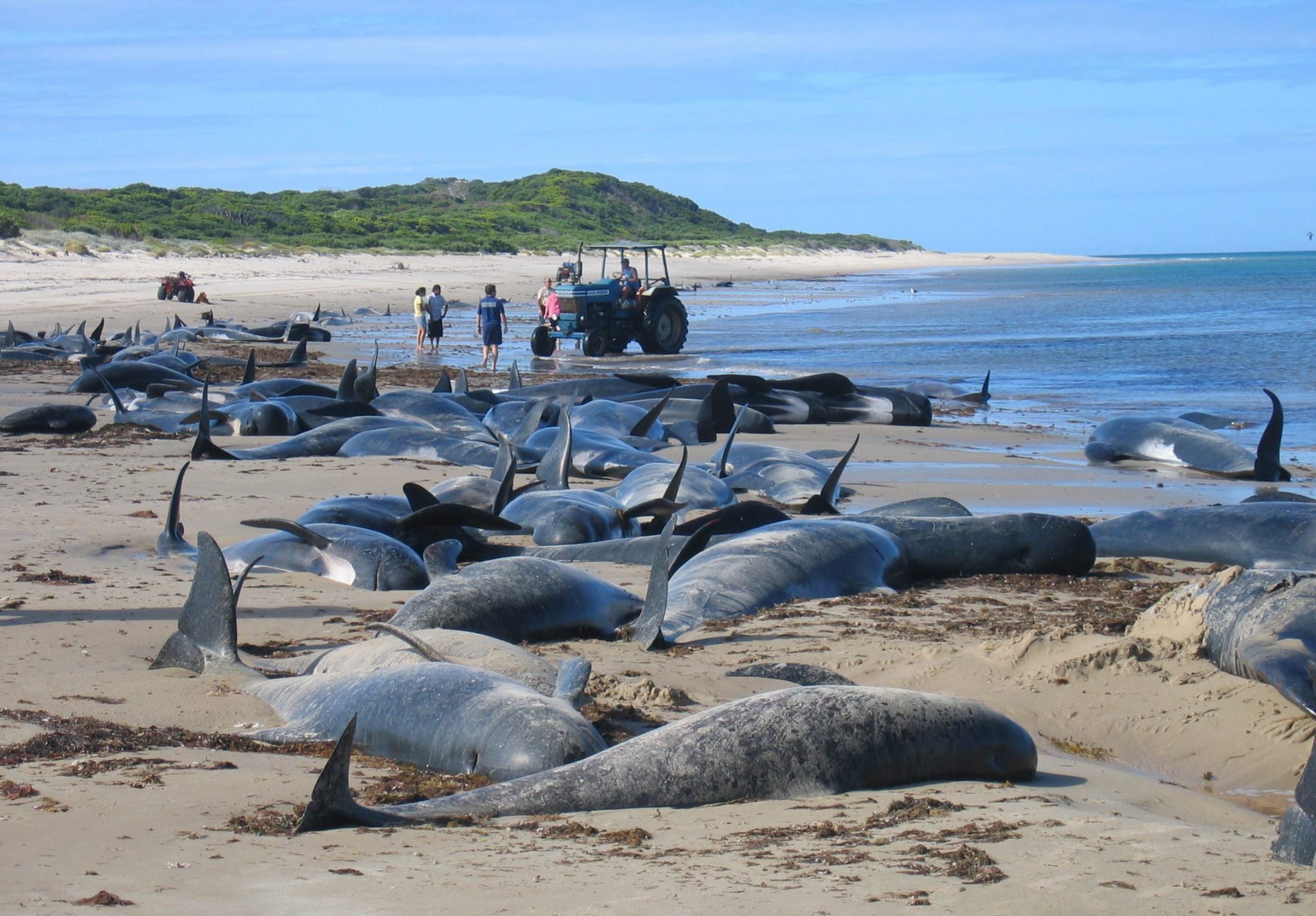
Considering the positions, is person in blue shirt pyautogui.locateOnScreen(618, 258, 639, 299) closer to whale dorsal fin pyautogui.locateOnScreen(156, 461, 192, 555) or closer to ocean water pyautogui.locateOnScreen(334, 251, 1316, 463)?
ocean water pyautogui.locateOnScreen(334, 251, 1316, 463)

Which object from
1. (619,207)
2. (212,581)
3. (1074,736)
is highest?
(619,207)

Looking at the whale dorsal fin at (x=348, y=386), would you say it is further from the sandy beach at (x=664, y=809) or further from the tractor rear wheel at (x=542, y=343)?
the tractor rear wheel at (x=542, y=343)

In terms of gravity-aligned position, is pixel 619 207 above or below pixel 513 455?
above

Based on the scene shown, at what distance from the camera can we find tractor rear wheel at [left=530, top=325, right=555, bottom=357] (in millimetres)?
24875

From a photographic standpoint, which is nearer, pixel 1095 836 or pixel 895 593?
pixel 1095 836

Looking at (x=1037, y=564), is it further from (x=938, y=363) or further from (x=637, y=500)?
(x=938, y=363)

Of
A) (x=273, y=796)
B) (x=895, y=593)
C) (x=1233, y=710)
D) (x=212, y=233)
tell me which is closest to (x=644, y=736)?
(x=273, y=796)

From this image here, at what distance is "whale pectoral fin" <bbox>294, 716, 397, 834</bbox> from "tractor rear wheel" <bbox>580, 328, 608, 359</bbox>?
71.7 ft

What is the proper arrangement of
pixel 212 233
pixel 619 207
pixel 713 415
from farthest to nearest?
pixel 619 207, pixel 212 233, pixel 713 415

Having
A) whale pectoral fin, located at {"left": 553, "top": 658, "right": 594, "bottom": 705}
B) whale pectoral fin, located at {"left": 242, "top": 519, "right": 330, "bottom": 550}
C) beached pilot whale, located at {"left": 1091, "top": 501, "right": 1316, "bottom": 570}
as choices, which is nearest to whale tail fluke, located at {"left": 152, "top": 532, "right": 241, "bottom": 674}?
whale pectoral fin, located at {"left": 553, "top": 658, "right": 594, "bottom": 705}

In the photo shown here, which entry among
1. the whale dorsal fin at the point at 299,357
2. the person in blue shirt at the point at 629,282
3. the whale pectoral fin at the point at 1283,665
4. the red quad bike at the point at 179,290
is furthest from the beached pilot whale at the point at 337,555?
the red quad bike at the point at 179,290

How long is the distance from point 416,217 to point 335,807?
8233 centimetres

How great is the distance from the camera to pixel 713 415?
1181cm

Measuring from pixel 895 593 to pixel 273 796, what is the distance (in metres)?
3.54
